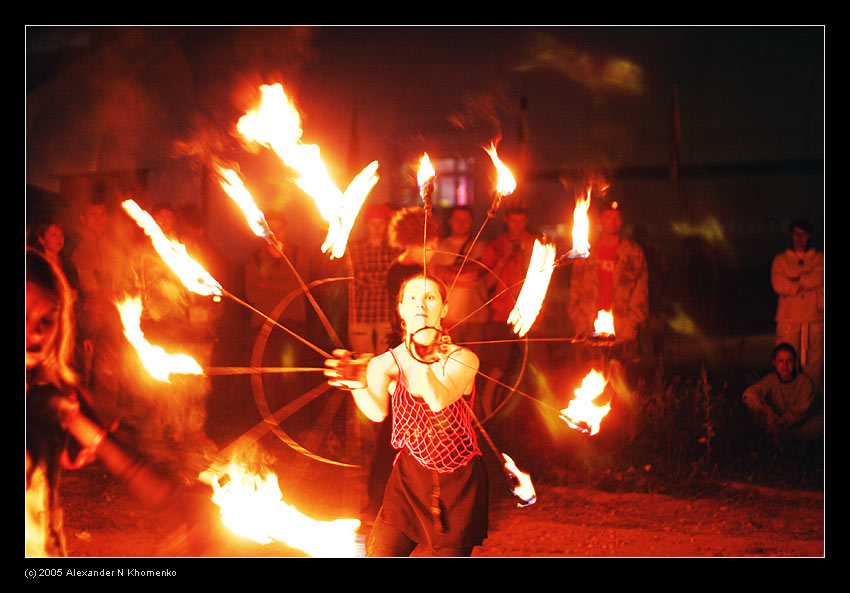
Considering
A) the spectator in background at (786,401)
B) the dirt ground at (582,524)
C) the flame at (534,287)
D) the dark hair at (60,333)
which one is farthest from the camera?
the spectator in background at (786,401)

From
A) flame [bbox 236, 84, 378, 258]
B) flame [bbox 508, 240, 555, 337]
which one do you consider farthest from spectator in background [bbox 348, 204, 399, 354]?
flame [bbox 508, 240, 555, 337]

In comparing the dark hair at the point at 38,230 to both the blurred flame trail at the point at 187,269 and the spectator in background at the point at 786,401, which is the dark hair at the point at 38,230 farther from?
the spectator in background at the point at 786,401

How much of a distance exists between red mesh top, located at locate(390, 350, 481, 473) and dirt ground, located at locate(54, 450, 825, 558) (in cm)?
97

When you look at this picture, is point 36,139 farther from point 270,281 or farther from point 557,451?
point 557,451

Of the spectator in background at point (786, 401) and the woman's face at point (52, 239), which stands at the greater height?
the woman's face at point (52, 239)

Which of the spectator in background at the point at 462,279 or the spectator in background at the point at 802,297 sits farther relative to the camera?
A: the spectator in background at the point at 802,297

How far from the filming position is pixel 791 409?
5.58m

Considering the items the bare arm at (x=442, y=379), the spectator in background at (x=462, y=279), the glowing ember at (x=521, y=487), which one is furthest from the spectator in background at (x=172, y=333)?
the glowing ember at (x=521, y=487)

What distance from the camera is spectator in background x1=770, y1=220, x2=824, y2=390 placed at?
5594 millimetres

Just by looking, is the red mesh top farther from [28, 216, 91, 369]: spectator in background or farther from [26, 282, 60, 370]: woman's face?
[28, 216, 91, 369]: spectator in background

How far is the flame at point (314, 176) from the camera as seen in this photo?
12.4ft

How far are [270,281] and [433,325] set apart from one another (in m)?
1.66

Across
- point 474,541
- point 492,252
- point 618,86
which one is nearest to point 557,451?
point 492,252

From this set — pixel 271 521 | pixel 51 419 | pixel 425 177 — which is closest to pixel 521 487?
pixel 271 521
